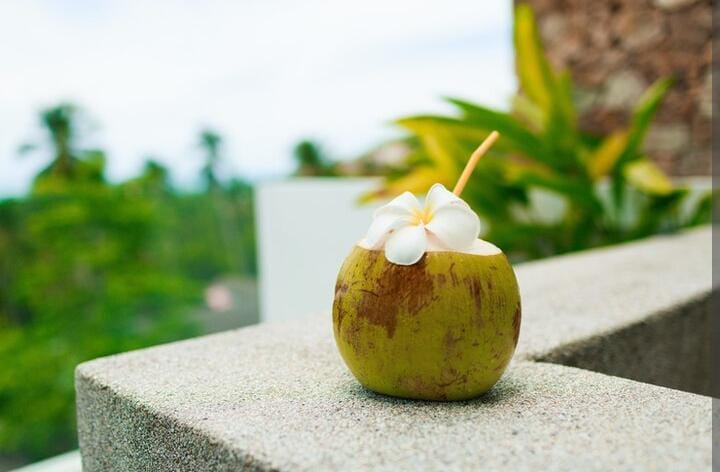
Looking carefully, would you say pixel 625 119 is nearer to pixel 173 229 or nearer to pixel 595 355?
pixel 595 355

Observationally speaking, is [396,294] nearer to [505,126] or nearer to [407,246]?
[407,246]

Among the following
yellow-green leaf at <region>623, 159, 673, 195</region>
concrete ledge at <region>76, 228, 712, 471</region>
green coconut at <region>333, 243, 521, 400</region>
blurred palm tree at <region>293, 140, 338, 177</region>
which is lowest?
blurred palm tree at <region>293, 140, 338, 177</region>

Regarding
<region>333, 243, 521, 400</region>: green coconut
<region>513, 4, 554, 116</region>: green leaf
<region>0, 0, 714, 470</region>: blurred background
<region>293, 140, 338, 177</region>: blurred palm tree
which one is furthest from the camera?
<region>293, 140, 338, 177</region>: blurred palm tree

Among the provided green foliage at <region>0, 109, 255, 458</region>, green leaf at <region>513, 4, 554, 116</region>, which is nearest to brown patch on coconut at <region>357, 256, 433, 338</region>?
green leaf at <region>513, 4, 554, 116</region>

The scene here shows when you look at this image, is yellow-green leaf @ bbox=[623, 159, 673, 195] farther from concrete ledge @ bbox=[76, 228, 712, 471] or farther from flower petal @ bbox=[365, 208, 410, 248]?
flower petal @ bbox=[365, 208, 410, 248]

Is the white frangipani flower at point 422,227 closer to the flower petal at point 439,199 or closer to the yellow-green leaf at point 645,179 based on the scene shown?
the flower petal at point 439,199
